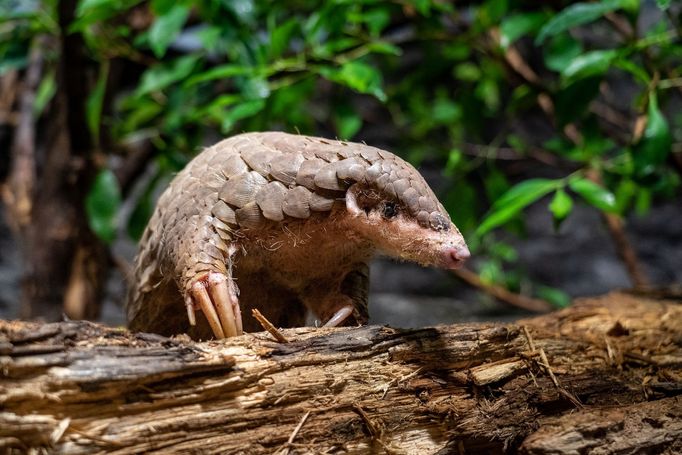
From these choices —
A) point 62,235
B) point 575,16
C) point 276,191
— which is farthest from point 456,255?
point 62,235

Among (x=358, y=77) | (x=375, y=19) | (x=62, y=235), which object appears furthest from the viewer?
(x=62, y=235)

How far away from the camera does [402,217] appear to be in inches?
72.9

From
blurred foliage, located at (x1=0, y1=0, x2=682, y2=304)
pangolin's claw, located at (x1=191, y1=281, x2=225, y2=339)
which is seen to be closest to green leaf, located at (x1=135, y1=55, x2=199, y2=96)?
blurred foliage, located at (x1=0, y1=0, x2=682, y2=304)

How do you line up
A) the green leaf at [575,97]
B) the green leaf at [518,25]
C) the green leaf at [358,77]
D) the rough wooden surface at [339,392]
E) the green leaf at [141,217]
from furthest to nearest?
the green leaf at [141,217] < the green leaf at [518,25] < the green leaf at [575,97] < the green leaf at [358,77] < the rough wooden surface at [339,392]

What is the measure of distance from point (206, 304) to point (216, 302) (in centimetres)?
3

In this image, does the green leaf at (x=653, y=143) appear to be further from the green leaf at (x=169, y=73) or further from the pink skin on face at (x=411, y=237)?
the green leaf at (x=169, y=73)

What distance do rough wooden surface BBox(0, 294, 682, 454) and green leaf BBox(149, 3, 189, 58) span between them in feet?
5.24

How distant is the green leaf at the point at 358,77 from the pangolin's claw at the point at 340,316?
0.98 metres

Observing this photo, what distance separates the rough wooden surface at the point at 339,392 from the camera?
1.43 meters

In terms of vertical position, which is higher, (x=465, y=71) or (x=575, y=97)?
(x=465, y=71)

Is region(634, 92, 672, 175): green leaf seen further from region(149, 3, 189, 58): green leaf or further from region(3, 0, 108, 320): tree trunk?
region(3, 0, 108, 320): tree trunk

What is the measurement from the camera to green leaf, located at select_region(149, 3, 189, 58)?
2848mm

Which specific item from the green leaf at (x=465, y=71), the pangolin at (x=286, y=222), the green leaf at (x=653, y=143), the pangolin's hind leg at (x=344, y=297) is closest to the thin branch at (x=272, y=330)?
the pangolin at (x=286, y=222)

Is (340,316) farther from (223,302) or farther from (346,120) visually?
(346,120)
